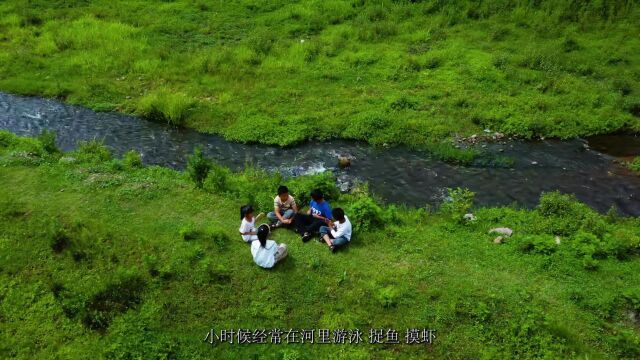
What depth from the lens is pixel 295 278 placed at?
11.2m

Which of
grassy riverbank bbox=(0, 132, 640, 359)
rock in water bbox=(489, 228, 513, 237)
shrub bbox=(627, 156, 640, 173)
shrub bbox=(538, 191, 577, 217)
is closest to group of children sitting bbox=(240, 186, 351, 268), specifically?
grassy riverbank bbox=(0, 132, 640, 359)

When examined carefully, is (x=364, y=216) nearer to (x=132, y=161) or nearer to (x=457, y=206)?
(x=457, y=206)


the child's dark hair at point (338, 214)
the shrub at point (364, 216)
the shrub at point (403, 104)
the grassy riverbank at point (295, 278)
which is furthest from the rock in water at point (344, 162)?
the child's dark hair at point (338, 214)

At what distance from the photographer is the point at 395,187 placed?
16531 millimetres

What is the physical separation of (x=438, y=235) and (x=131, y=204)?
872 cm

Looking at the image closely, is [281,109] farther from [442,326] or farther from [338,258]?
[442,326]

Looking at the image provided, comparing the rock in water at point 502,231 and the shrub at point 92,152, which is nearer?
the rock in water at point 502,231

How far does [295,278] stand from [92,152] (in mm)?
10060

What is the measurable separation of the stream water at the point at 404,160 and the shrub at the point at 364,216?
9.55 feet

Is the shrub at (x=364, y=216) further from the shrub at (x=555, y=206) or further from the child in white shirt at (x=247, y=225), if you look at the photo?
the shrub at (x=555, y=206)

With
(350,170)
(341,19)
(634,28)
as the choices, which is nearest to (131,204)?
(350,170)

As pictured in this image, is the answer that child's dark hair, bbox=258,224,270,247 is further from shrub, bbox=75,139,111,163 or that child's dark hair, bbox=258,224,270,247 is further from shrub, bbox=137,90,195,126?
shrub, bbox=137,90,195,126

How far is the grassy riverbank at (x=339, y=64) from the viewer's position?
65.6ft

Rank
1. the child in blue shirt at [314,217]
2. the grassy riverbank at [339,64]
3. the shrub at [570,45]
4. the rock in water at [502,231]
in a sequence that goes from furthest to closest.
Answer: the shrub at [570,45]
the grassy riverbank at [339,64]
the rock in water at [502,231]
the child in blue shirt at [314,217]
